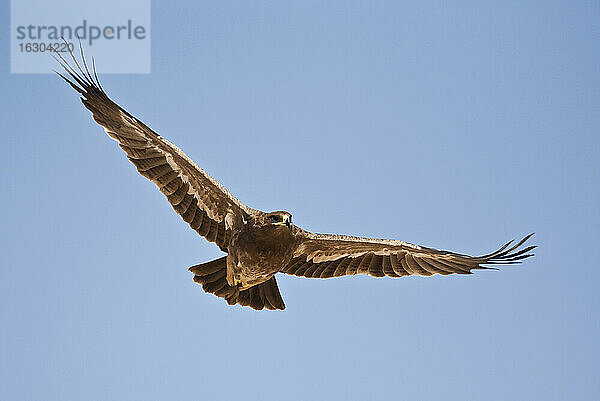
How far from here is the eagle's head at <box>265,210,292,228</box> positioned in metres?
9.83

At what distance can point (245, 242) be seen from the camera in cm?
1013

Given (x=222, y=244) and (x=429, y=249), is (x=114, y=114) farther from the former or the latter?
(x=429, y=249)

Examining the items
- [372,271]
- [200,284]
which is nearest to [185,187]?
[200,284]

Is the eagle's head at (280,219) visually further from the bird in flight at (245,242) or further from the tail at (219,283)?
the tail at (219,283)

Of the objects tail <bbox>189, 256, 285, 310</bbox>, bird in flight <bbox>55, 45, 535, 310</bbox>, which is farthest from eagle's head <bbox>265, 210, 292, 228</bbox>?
tail <bbox>189, 256, 285, 310</bbox>

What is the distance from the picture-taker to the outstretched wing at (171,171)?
34.4 ft

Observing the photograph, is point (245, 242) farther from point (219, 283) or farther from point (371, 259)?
point (371, 259)

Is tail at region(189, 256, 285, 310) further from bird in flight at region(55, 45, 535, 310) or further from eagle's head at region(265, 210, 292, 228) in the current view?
eagle's head at region(265, 210, 292, 228)

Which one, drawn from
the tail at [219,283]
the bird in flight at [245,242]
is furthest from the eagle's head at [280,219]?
the tail at [219,283]

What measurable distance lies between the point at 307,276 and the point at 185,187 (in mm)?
2180

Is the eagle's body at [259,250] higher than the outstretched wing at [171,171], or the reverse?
the outstretched wing at [171,171]

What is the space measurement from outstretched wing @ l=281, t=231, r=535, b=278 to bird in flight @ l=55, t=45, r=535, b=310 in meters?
0.01

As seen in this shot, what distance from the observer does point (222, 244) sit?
1085 centimetres

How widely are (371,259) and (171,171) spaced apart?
3.17 meters
